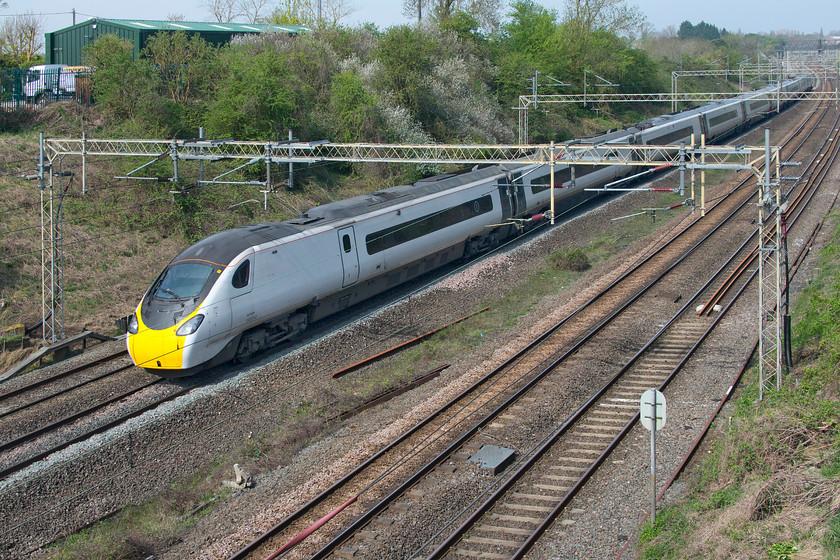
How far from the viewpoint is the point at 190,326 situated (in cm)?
1572

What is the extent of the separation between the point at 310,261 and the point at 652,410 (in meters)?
9.85

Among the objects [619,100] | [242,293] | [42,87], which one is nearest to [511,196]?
[242,293]

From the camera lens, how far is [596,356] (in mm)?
17219

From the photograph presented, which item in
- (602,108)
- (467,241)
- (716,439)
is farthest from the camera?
(602,108)

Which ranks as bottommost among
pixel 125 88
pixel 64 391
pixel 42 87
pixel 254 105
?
pixel 64 391

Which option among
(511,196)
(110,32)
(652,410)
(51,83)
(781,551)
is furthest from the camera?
(110,32)

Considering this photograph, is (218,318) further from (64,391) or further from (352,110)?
(352,110)

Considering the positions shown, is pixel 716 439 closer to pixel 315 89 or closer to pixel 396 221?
pixel 396 221

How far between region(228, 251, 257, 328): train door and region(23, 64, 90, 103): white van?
72.9 ft

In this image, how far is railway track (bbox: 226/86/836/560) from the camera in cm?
1066

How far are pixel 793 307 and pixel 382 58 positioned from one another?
25.8 m

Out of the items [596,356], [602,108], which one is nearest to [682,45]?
[602,108]

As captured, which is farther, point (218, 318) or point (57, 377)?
point (57, 377)

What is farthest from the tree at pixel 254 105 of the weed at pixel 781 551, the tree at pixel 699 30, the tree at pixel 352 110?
the tree at pixel 699 30
